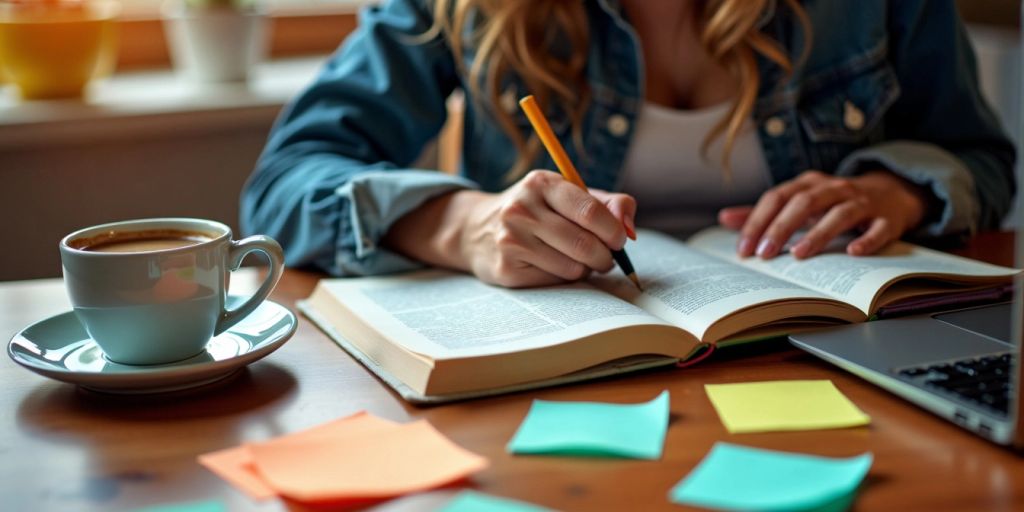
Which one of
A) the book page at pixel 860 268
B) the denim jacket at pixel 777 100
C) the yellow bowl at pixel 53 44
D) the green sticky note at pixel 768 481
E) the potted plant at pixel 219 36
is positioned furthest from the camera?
the potted plant at pixel 219 36

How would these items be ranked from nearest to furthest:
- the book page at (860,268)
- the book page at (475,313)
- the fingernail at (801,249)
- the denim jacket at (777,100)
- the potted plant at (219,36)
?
the book page at (475,313), the book page at (860,268), the fingernail at (801,249), the denim jacket at (777,100), the potted plant at (219,36)

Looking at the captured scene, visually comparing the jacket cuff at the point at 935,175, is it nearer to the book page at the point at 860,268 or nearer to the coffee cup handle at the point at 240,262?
the book page at the point at 860,268

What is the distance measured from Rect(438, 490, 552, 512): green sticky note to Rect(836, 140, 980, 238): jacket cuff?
2.48 ft

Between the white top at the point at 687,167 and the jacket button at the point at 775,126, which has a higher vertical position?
the jacket button at the point at 775,126

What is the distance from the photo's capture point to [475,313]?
0.86 meters

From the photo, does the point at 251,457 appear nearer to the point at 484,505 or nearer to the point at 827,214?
the point at 484,505

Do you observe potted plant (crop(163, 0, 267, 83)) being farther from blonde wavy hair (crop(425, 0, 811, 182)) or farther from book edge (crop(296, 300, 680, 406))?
book edge (crop(296, 300, 680, 406))

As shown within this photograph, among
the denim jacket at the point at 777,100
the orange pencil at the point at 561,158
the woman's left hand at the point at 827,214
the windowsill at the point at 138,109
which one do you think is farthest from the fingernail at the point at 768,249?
the windowsill at the point at 138,109

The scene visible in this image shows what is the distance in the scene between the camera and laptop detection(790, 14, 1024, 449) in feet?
2.00

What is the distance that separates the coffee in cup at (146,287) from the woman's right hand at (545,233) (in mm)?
242

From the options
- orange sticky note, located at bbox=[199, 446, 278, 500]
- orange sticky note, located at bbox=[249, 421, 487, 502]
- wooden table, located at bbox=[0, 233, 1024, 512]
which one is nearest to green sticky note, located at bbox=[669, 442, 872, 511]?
wooden table, located at bbox=[0, 233, 1024, 512]

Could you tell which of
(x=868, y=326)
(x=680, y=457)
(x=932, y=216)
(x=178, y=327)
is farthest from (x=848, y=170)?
(x=178, y=327)

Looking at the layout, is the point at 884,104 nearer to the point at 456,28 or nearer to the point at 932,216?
the point at 932,216

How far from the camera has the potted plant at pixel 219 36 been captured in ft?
6.05
